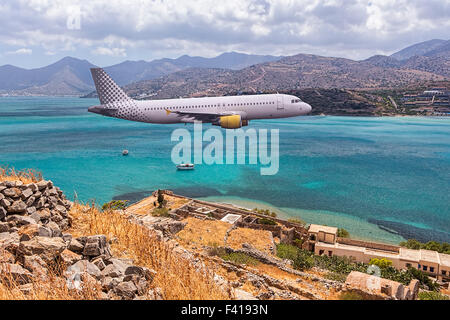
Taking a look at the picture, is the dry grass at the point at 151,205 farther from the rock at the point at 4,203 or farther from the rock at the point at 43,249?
the rock at the point at 43,249

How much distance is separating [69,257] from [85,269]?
0.73 metres

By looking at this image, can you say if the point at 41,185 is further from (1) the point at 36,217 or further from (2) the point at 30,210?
(1) the point at 36,217

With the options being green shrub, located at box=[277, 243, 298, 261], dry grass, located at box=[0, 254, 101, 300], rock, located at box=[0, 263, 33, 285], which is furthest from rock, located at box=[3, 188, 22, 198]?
green shrub, located at box=[277, 243, 298, 261]

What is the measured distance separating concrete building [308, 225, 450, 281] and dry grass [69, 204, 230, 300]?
22.5 meters

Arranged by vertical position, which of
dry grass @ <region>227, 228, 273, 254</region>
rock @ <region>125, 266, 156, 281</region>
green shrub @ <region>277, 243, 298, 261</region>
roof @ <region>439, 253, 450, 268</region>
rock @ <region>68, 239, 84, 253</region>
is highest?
rock @ <region>68, 239, 84, 253</region>

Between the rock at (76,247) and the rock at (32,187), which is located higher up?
the rock at (32,187)

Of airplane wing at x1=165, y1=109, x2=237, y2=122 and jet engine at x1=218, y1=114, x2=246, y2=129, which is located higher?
airplane wing at x1=165, y1=109, x2=237, y2=122

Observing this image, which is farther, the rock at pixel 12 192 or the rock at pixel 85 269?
the rock at pixel 12 192

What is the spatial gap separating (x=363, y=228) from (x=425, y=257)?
9651 millimetres

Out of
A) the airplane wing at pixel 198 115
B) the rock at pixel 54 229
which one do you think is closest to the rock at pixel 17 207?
the rock at pixel 54 229

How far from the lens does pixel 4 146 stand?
74562mm

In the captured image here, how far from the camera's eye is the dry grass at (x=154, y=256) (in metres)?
5.22

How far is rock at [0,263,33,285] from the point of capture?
15.9ft

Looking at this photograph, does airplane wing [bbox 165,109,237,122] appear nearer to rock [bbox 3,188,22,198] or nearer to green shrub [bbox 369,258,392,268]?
green shrub [bbox 369,258,392,268]
